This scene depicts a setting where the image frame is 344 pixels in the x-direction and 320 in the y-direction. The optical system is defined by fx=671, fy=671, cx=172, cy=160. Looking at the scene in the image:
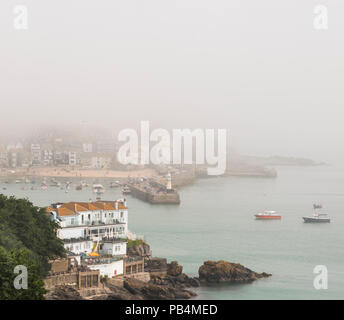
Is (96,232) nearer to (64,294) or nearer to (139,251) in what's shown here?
(139,251)

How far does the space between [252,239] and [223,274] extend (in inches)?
274

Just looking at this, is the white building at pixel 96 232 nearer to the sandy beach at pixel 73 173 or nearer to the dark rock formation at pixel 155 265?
the dark rock formation at pixel 155 265

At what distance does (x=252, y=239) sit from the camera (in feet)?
68.3

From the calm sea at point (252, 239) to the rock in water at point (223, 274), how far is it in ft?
0.97

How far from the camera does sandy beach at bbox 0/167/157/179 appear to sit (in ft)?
191

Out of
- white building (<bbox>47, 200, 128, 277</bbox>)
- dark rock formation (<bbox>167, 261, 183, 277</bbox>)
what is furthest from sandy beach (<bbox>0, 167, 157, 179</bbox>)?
dark rock formation (<bbox>167, 261, 183, 277</bbox>)

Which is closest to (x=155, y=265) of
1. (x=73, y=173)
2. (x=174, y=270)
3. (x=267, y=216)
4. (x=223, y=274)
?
(x=174, y=270)

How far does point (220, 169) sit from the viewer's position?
65.6 metres

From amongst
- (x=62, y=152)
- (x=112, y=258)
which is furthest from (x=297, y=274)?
(x=62, y=152)

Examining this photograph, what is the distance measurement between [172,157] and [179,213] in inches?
1498

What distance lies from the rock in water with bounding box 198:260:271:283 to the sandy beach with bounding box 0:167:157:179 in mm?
42979

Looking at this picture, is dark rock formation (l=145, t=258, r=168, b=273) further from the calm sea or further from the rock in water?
the calm sea
